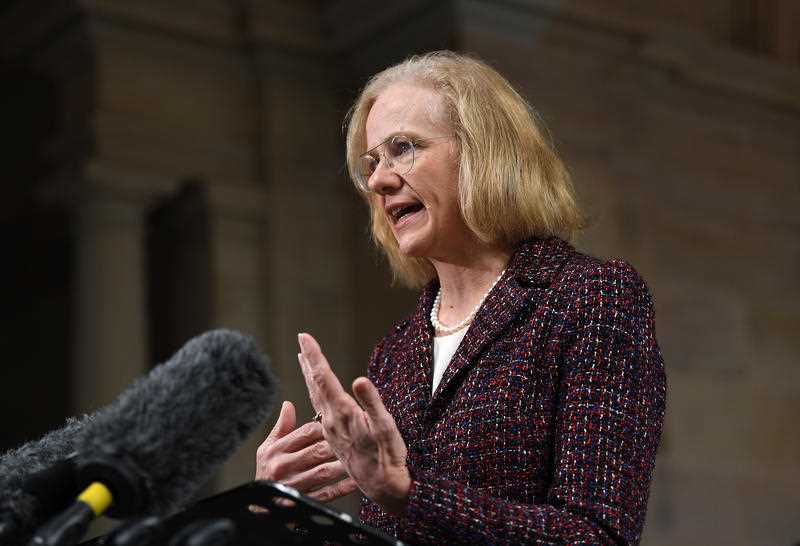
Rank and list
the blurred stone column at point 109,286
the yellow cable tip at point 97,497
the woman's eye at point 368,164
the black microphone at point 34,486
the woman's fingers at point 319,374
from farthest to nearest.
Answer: the blurred stone column at point 109,286 < the woman's eye at point 368,164 < the woman's fingers at point 319,374 < the black microphone at point 34,486 < the yellow cable tip at point 97,497

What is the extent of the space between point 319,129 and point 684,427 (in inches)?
134

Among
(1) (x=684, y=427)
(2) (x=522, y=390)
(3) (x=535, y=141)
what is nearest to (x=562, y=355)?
(2) (x=522, y=390)

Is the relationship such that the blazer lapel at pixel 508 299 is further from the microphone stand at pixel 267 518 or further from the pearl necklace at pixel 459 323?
the microphone stand at pixel 267 518

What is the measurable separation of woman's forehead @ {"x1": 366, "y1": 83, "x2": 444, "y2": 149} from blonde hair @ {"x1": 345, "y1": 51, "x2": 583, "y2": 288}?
0.02 m

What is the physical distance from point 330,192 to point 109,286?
6.07 feet

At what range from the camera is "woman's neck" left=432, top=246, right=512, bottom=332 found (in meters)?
2.78

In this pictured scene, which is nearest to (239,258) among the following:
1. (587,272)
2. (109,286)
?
(109,286)

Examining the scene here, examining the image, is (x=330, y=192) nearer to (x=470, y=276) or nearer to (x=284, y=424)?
(x=470, y=276)

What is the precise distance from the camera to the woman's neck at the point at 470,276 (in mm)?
2777

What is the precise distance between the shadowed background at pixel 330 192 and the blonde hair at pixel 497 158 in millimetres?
5070

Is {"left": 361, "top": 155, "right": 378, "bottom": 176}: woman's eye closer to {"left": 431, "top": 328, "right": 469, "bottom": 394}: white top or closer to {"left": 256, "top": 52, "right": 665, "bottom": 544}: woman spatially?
{"left": 256, "top": 52, "right": 665, "bottom": 544}: woman

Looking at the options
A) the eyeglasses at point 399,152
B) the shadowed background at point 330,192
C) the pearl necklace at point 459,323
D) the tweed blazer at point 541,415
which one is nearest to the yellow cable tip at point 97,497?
the tweed blazer at point 541,415

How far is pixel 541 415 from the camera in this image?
2.39 meters

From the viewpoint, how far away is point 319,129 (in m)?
9.52
